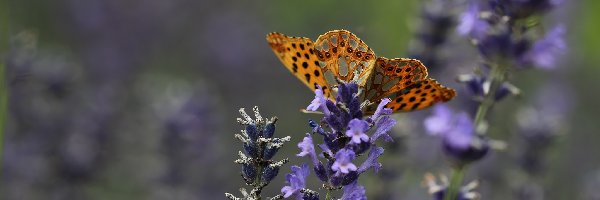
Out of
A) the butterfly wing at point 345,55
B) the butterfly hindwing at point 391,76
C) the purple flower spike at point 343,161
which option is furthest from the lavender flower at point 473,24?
the purple flower spike at point 343,161

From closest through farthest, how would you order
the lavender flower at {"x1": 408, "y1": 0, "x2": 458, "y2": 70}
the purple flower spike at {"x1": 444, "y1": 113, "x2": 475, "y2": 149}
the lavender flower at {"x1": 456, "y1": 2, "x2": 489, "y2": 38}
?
the purple flower spike at {"x1": 444, "y1": 113, "x2": 475, "y2": 149}, the lavender flower at {"x1": 456, "y1": 2, "x2": 489, "y2": 38}, the lavender flower at {"x1": 408, "y1": 0, "x2": 458, "y2": 70}

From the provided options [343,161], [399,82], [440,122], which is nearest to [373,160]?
[343,161]

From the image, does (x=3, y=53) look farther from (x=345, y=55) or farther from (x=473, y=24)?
(x=473, y=24)

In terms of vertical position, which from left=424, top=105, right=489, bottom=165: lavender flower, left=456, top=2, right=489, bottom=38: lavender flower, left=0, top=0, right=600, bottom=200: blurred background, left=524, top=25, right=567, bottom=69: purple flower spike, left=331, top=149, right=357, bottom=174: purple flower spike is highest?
left=0, top=0, right=600, bottom=200: blurred background

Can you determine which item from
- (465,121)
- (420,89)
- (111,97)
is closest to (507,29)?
(465,121)

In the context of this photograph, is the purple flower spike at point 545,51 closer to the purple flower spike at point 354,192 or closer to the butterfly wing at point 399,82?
the butterfly wing at point 399,82

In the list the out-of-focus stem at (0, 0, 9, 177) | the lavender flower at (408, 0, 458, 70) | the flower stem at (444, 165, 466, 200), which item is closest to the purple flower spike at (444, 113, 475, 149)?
the flower stem at (444, 165, 466, 200)

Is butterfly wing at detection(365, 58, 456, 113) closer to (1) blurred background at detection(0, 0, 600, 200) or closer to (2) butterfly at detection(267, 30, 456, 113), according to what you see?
(2) butterfly at detection(267, 30, 456, 113)
